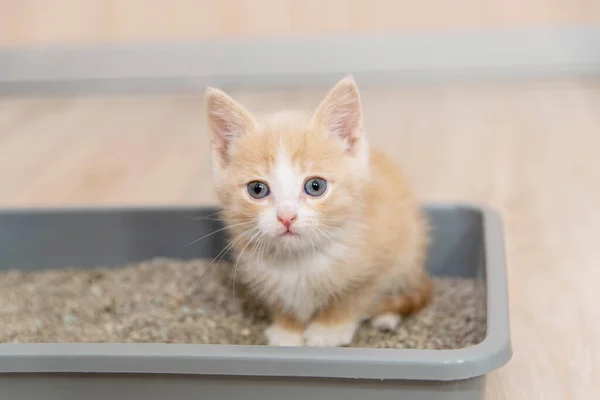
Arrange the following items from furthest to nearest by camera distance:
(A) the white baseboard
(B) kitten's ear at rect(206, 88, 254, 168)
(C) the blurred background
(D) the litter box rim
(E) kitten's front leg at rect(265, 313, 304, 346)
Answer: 1. (A) the white baseboard
2. (C) the blurred background
3. (E) kitten's front leg at rect(265, 313, 304, 346)
4. (B) kitten's ear at rect(206, 88, 254, 168)
5. (D) the litter box rim

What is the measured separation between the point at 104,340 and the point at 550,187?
124 centimetres

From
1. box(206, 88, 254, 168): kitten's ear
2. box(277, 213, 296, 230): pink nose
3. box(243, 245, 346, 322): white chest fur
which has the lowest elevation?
box(243, 245, 346, 322): white chest fur

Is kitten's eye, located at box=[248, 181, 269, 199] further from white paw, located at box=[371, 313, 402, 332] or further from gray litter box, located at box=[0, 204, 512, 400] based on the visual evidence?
white paw, located at box=[371, 313, 402, 332]

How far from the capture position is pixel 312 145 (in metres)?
1.10

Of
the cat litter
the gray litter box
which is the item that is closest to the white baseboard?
the cat litter

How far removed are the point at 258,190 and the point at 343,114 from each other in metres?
0.16

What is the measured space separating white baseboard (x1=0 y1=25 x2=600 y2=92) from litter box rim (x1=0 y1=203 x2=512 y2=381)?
69.7 inches

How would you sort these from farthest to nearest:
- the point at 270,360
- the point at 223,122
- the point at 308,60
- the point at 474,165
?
1. the point at 308,60
2. the point at 474,165
3. the point at 223,122
4. the point at 270,360

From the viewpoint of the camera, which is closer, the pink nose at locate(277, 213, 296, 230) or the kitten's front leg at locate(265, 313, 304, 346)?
the pink nose at locate(277, 213, 296, 230)

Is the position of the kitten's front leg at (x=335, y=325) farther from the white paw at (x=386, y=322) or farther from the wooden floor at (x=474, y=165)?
the wooden floor at (x=474, y=165)

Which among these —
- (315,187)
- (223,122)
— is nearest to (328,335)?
(315,187)

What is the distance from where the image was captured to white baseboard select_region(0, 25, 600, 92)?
108 inches

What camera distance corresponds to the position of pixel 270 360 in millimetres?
1027

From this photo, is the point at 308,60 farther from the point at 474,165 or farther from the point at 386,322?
the point at 386,322
